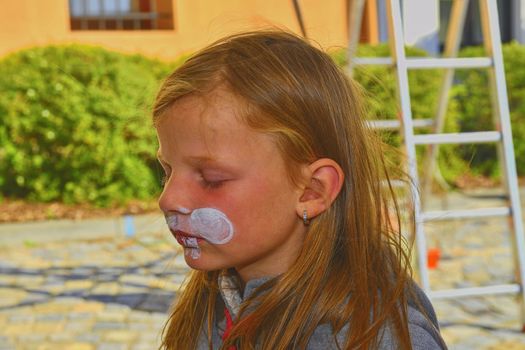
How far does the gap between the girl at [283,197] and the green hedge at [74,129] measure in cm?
538

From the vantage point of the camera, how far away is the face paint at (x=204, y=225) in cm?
144

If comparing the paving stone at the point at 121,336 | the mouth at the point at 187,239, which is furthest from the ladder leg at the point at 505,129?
the mouth at the point at 187,239

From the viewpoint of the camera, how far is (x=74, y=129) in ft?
22.7

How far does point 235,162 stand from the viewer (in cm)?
140

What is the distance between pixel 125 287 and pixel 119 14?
5180 mm

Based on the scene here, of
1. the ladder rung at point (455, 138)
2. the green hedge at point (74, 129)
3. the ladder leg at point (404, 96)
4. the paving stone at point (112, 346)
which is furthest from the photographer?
the green hedge at point (74, 129)

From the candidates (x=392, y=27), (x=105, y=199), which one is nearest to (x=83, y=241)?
(x=105, y=199)

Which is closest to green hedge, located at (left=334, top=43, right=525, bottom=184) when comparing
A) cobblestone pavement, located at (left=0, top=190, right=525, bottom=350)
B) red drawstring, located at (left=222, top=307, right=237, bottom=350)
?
cobblestone pavement, located at (left=0, top=190, right=525, bottom=350)

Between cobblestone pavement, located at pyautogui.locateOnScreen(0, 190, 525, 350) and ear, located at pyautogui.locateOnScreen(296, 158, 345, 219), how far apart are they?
1736 millimetres

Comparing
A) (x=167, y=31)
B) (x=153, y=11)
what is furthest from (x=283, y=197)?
(x=153, y=11)

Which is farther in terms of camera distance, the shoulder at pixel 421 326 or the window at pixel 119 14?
the window at pixel 119 14

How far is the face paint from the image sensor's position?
56.7 inches

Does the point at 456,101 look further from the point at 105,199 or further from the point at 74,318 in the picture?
the point at 74,318

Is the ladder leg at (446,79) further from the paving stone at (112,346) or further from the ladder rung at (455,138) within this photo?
the paving stone at (112,346)
